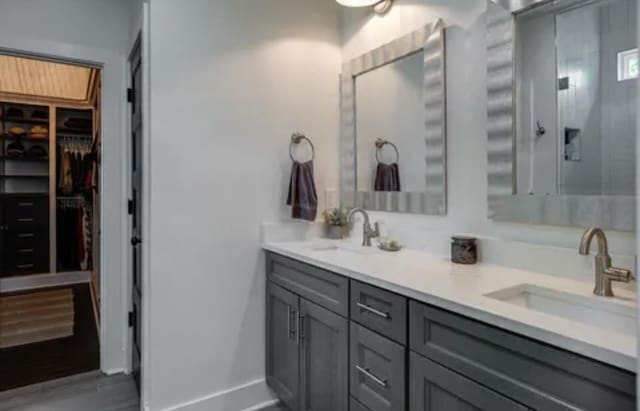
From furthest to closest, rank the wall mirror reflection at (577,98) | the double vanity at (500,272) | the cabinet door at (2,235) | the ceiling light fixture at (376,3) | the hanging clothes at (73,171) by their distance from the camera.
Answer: the hanging clothes at (73,171)
the cabinet door at (2,235)
the ceiling light fixture at (376,3)
the wall mirror reflection at (577,98)
the double vanity at (500,272)

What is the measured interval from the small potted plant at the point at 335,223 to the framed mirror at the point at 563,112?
97cm

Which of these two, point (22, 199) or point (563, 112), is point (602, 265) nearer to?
point (563, 112)

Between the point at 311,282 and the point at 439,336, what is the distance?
0.75 metres

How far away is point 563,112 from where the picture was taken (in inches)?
55.3

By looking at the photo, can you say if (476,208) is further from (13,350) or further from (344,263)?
(13,350)

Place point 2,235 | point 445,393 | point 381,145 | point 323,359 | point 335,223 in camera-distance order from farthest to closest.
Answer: point 2,235
point 335,223
point 381,145
point 323,359
point 445,393

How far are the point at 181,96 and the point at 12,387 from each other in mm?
2079

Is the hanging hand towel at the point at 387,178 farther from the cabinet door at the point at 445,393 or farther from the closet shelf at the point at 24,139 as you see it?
the closet shelf at the point at 24,139

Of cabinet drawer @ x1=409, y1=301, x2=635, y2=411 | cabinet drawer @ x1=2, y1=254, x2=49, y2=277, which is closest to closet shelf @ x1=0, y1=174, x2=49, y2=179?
cabinet drawer @ x1=2, y1=254, x2=49, y2=277

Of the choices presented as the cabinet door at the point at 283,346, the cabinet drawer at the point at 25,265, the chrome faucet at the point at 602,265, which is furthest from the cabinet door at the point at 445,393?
the cabinet drawer at the point at 25,265

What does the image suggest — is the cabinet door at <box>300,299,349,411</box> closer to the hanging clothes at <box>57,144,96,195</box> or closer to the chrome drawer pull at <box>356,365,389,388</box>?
the chrome drawer pull at <box>356,365,389,388</box>

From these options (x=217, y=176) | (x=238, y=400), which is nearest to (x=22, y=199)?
(x=217, y=176)

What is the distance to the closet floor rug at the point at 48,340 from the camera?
254 centimetres

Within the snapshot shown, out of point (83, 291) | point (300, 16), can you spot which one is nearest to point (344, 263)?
point (300, 16)
